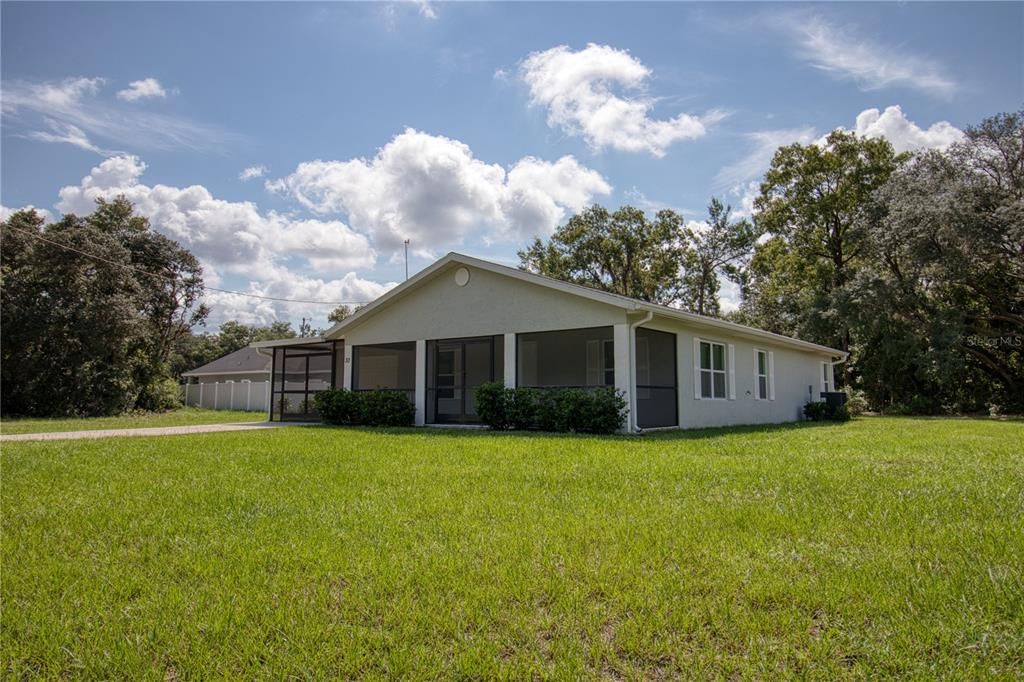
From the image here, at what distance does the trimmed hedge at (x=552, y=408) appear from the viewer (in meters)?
11.0

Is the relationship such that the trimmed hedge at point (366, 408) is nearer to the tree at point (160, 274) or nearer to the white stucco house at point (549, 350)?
the white stucco house at point (549, 350)

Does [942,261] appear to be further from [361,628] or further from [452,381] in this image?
[361,628]

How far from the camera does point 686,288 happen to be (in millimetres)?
34312

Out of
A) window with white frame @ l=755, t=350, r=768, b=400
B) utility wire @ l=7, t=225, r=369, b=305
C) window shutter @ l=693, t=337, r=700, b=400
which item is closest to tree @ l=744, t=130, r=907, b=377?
window with white frame @ l=755, t=350, r=768, b=400

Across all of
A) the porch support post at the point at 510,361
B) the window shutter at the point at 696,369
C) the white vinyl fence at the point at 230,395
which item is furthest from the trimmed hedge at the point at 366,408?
the white vinyl fence at the point at 230,395

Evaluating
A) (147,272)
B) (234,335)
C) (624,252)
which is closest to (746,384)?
(624,252)

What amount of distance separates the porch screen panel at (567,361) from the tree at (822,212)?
42.7ft

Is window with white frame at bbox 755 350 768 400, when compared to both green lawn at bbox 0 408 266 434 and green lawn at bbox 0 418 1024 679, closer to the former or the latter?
green lawn at bbox 0 418 1024 679

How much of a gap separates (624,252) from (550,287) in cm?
2236

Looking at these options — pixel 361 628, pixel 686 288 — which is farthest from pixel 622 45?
pixel 686 288

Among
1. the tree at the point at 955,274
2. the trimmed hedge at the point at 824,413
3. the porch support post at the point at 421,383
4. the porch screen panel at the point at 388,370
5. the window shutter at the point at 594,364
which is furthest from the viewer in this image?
the tree at the point at 955,274

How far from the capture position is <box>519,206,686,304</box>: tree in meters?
33.2

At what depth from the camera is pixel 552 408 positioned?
11578 millimetres

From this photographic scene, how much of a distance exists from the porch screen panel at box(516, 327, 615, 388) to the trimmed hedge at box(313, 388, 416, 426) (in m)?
3.23
